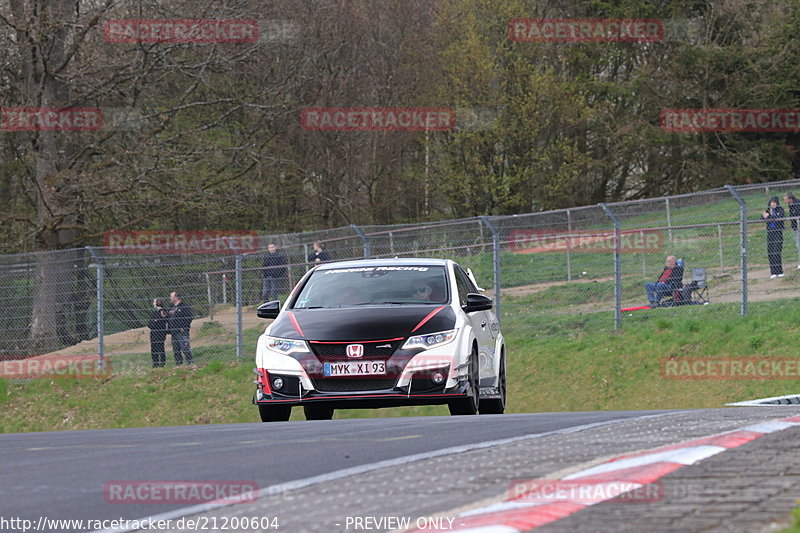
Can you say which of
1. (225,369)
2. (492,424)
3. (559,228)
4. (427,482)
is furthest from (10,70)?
(427,482)

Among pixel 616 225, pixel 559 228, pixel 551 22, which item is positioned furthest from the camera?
pixel 551 22

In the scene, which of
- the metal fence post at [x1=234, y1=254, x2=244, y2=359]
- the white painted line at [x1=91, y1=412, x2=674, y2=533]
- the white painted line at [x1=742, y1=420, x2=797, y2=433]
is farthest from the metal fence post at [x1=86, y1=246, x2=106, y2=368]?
the white painted line at [x1=742, y1=420, x2=797, y2=433]

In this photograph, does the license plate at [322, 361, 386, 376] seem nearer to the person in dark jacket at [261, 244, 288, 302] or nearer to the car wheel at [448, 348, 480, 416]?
the car wheel at [448, 348, 480, 416]

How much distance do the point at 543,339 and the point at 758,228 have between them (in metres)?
4.32

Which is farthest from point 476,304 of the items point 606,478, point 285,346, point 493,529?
point 493,529

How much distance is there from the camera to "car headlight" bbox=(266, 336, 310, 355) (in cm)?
1145

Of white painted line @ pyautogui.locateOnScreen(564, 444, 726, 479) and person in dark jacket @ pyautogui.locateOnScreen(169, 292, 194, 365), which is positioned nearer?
white painted line @ pyautogui.locateOnScreen(564, 444, 726, 479)

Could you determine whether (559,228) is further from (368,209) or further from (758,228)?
(368,209)

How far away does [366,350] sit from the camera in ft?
37.1

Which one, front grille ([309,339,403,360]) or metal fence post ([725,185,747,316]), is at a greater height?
metal fence post ([725,185,747,316])

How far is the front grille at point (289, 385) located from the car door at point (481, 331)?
186cm

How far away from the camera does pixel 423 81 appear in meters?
47.9

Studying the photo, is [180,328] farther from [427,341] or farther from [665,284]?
[427,341]

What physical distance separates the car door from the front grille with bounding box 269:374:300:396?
73.1 inches
